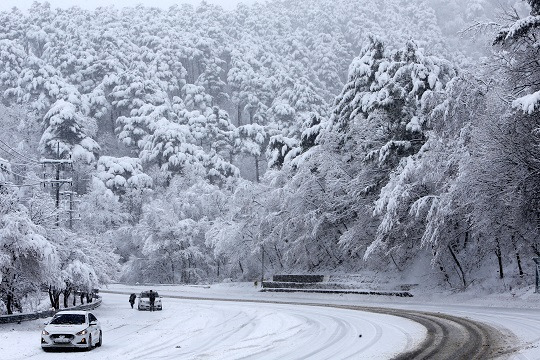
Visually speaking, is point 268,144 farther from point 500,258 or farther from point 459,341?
point 459,341

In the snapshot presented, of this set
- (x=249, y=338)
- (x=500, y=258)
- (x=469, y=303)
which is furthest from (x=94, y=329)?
(x=500, y=258)

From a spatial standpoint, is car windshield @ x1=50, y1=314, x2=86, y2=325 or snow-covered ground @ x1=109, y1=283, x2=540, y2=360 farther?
car windshield @ x1=50, y1=314, x2=86, y2=325

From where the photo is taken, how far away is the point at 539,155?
3048cm

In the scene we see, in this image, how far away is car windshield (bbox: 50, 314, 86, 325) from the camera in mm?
21170

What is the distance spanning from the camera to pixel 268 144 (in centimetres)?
9331

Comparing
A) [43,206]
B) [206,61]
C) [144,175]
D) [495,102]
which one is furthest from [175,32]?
[495,102]

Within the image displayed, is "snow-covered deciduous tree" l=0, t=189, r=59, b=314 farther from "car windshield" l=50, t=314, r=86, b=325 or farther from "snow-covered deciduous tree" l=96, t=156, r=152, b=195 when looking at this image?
"snow-covered deciduous tree" l=96, t=156, r=152, b=195

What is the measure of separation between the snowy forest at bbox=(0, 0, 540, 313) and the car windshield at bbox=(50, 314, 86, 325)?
9350 mm

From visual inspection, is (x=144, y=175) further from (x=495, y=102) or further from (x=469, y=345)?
(x=469, y=345)

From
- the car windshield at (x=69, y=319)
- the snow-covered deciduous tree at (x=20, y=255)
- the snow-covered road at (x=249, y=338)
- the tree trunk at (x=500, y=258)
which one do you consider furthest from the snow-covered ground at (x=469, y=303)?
the snow-covered deciduous tree at (x=20, y=255)

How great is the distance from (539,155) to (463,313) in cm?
837

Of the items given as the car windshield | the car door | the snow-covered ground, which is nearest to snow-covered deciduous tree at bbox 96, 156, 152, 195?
the snow-covered ground

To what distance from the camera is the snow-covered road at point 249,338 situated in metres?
17.5

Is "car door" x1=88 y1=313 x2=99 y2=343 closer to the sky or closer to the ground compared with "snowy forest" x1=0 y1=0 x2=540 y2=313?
closer to the ground
